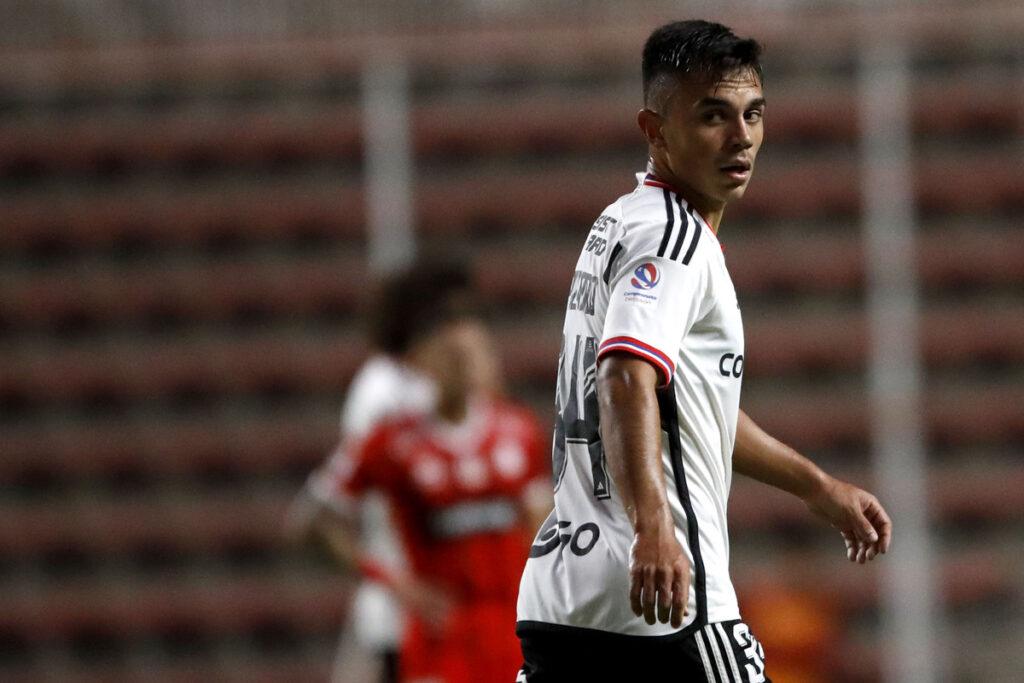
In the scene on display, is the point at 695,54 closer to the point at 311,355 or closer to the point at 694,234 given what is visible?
the point at 694,234

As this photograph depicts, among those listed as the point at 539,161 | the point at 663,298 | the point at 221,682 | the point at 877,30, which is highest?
the point at 877,30

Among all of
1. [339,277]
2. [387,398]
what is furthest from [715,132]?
[339,277]

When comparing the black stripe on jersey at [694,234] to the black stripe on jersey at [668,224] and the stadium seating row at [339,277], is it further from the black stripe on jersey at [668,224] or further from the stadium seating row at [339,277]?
the stadium seating row at [339,277]

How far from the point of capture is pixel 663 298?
7.22ft

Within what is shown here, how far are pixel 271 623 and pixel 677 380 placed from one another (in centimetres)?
661

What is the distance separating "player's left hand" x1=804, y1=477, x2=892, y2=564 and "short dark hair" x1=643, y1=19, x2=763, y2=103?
731mm

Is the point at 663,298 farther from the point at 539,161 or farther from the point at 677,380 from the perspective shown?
the point at 539,161

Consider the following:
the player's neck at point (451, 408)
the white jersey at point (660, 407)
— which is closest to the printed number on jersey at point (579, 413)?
the white jersey at point (660, 407)

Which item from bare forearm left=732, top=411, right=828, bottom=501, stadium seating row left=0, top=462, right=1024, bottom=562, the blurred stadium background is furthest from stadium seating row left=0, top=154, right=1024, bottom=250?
bare forearm left=732, top=411, right=828, bottom=501

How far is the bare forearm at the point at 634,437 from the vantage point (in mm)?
2082

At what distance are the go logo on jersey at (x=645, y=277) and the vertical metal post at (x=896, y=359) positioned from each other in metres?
6.46

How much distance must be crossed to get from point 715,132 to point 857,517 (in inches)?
28.8

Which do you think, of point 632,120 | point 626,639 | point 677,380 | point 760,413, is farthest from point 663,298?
point 632,120

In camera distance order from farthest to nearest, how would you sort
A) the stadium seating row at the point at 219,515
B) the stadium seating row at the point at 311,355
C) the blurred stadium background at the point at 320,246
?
the stadium seating row at the point at 311,355, the blurred stadium background at the point at 320,246, the stadium seating row at the point at 219,515
